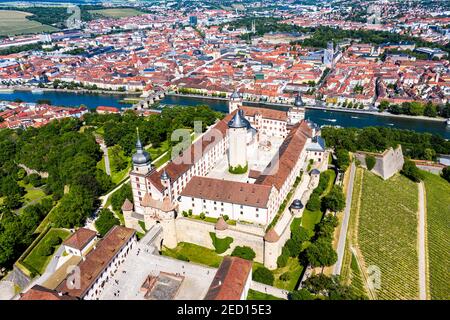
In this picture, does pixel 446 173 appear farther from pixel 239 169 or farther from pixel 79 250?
pixel 79 250

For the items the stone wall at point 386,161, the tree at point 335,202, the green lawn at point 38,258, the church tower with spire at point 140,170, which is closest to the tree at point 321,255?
the tree at point 335,202

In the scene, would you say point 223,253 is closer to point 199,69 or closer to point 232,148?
point 232,148

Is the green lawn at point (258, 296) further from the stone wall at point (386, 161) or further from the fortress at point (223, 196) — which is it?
the stone wall at point (386, 161)

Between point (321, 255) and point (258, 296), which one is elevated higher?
point (321, 255)

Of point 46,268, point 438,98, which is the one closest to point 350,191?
point 46,268

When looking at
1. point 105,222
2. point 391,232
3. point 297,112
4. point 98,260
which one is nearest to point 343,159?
point 297,112

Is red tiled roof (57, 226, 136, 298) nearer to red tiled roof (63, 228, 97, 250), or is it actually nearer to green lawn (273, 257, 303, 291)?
red tiled roof (63, 228, 97, 250)
